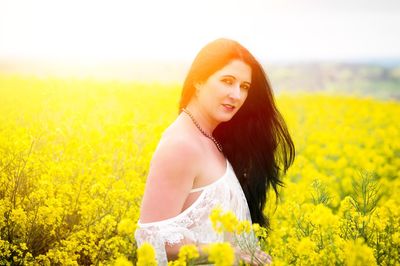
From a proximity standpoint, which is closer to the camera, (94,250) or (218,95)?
(218,95)

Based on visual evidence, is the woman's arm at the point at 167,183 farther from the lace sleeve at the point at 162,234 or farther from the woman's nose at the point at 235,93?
the woman's nose at the point at 235,93

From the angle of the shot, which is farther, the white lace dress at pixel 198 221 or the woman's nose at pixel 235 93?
the woman's nose at pixel 235 93

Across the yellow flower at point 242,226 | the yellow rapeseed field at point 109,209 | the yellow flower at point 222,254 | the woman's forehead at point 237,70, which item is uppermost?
the woman's forehead at point 237,70

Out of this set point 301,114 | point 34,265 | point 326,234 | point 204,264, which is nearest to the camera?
point 326,234

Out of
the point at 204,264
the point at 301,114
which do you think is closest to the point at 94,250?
the point at 204,264

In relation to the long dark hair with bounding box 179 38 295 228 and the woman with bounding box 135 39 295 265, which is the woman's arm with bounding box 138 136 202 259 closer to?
the woman with bounding box 135 39 295 265

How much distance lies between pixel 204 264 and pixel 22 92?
9.15 m

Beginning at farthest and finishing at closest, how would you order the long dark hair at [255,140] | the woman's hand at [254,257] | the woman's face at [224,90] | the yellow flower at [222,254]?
the long dark hair at [255,140]
the woman's face at [224,90]
the woman's hand at [254,257]
the yellow flower at [222,254]

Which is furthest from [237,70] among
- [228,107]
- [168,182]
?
[168,182]

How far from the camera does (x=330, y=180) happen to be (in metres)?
6.13

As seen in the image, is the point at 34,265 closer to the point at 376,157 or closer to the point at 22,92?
the point at 376,157

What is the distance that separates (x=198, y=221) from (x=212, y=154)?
1.19ft

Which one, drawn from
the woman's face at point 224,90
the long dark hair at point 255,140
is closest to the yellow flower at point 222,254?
the woman's face at point 224,90

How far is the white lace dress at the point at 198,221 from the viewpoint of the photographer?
240 centimetres
